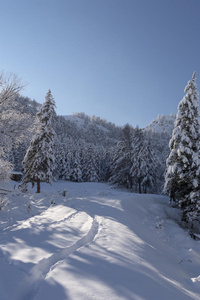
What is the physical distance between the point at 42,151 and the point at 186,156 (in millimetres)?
16149

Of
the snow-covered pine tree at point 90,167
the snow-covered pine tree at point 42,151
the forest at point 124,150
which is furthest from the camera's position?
the snow-covered pine tree at point 90,167

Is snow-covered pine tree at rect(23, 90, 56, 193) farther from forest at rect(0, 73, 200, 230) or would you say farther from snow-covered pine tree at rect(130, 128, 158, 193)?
snow-covered pine tree at rect(130, 128, 158, 193)

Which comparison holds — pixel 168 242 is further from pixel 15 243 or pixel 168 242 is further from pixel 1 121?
pixel 1 121

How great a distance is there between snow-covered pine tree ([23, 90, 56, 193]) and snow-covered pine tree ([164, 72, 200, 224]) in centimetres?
1423

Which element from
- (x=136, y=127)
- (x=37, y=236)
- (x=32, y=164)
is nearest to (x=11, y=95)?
(x=37, y=236)

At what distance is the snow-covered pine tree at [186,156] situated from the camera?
15.1 metres

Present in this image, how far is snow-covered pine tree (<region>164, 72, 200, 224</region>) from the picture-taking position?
49.6ft

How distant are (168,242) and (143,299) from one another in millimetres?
10262

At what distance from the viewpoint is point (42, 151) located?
71.5 feet

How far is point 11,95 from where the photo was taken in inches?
423

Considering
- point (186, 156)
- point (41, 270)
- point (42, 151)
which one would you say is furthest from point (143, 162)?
point (41, 270)

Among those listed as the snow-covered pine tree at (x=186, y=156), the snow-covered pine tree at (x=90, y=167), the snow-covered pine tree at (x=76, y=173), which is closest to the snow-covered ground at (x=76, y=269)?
the snow-covered pine tree at (x=186, y=156)

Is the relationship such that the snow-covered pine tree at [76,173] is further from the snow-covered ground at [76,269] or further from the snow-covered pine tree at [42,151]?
the snow-covered ground at [76,269]

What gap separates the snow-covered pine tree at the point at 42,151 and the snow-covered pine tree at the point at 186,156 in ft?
46.7
